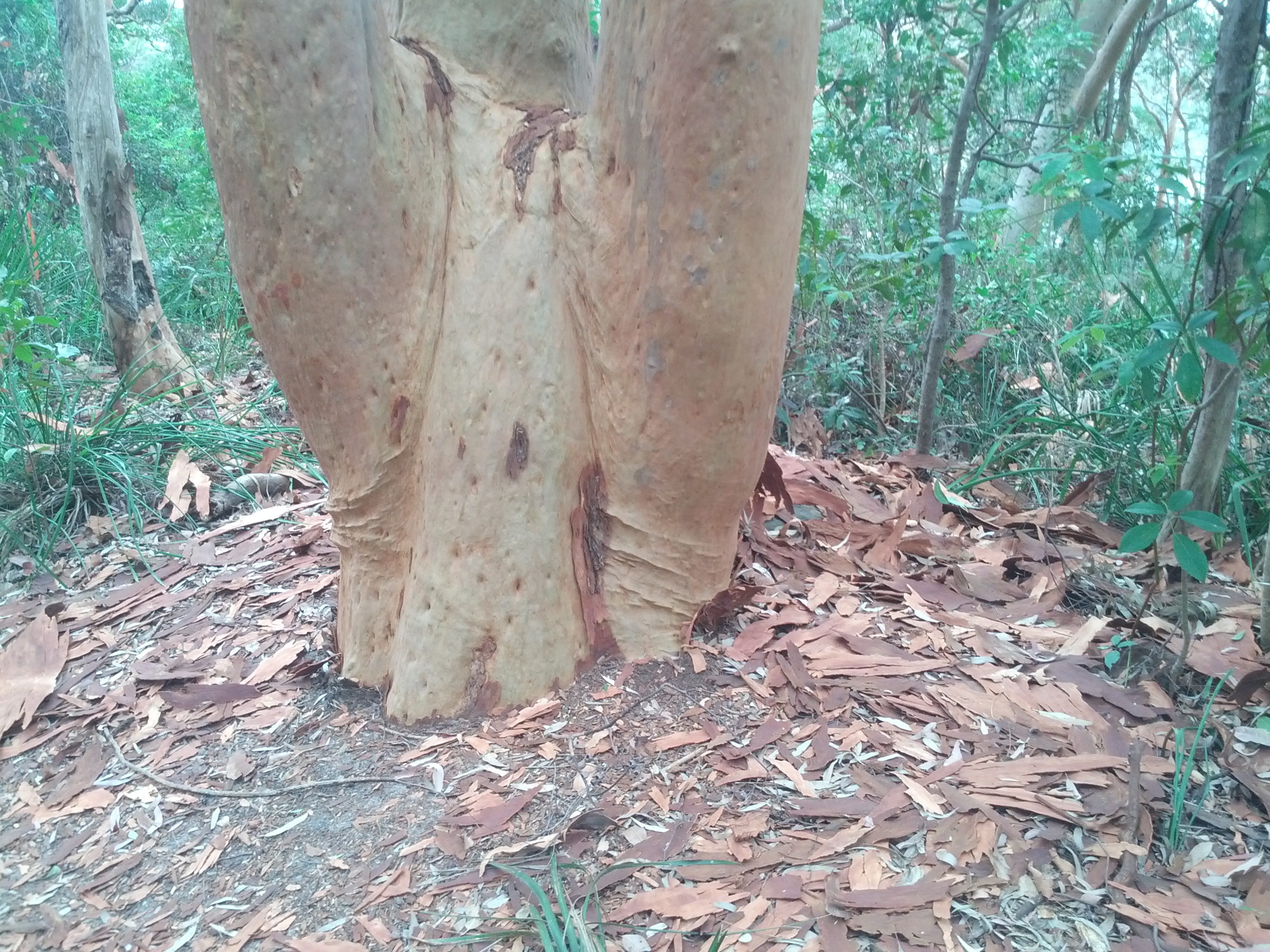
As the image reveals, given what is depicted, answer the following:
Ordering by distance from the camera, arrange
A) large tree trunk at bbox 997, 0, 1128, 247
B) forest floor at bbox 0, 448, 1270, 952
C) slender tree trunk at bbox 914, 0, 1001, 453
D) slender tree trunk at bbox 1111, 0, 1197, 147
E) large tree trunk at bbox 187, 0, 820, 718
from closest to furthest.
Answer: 1. forest floor at bbox 0, 448, 1270, 952
2. large tree trunk at bbox 187, 0, 820, 718
3. slender tree trunk at bbox 914, 0, 1001, 453
4. large tree trunk at bbox 997, 0, 1128, 247
5. slender tree trunk at bbox 1111, 0, 1197, 147

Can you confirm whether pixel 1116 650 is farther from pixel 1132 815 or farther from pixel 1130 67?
pixel 1130 67

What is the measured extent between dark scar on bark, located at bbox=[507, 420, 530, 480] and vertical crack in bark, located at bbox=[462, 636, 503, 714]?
1.57 ft

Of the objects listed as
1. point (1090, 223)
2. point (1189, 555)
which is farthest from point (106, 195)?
point (1189, 555)

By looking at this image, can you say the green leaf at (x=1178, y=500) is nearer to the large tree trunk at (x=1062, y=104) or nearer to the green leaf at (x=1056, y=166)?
the green leaf at (x=1056, y=166)

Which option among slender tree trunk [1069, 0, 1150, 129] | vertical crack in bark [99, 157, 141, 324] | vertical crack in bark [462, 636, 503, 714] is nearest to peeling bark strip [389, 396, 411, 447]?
vertical crack in bark [462, 636, 503, 714]

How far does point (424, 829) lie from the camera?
71.9 inches

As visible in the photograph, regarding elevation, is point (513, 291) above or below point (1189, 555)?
above

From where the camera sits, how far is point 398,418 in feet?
7.22

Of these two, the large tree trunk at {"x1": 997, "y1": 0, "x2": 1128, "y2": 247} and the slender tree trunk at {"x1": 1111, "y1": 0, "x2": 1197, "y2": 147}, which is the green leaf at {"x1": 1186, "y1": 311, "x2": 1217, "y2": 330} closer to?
the large tree trunk at {"x1": 997, "y1": 0, "x2": 1128, "y2": 247}

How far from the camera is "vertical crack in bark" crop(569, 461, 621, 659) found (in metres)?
2.23

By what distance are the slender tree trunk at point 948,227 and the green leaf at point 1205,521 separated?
149cm

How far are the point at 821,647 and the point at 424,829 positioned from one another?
1.17 meters

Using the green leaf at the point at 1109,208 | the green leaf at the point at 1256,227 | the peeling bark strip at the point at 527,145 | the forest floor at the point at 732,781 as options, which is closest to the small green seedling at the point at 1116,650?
the forest floor at the point at 732,781

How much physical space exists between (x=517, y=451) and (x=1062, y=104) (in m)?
9.65
